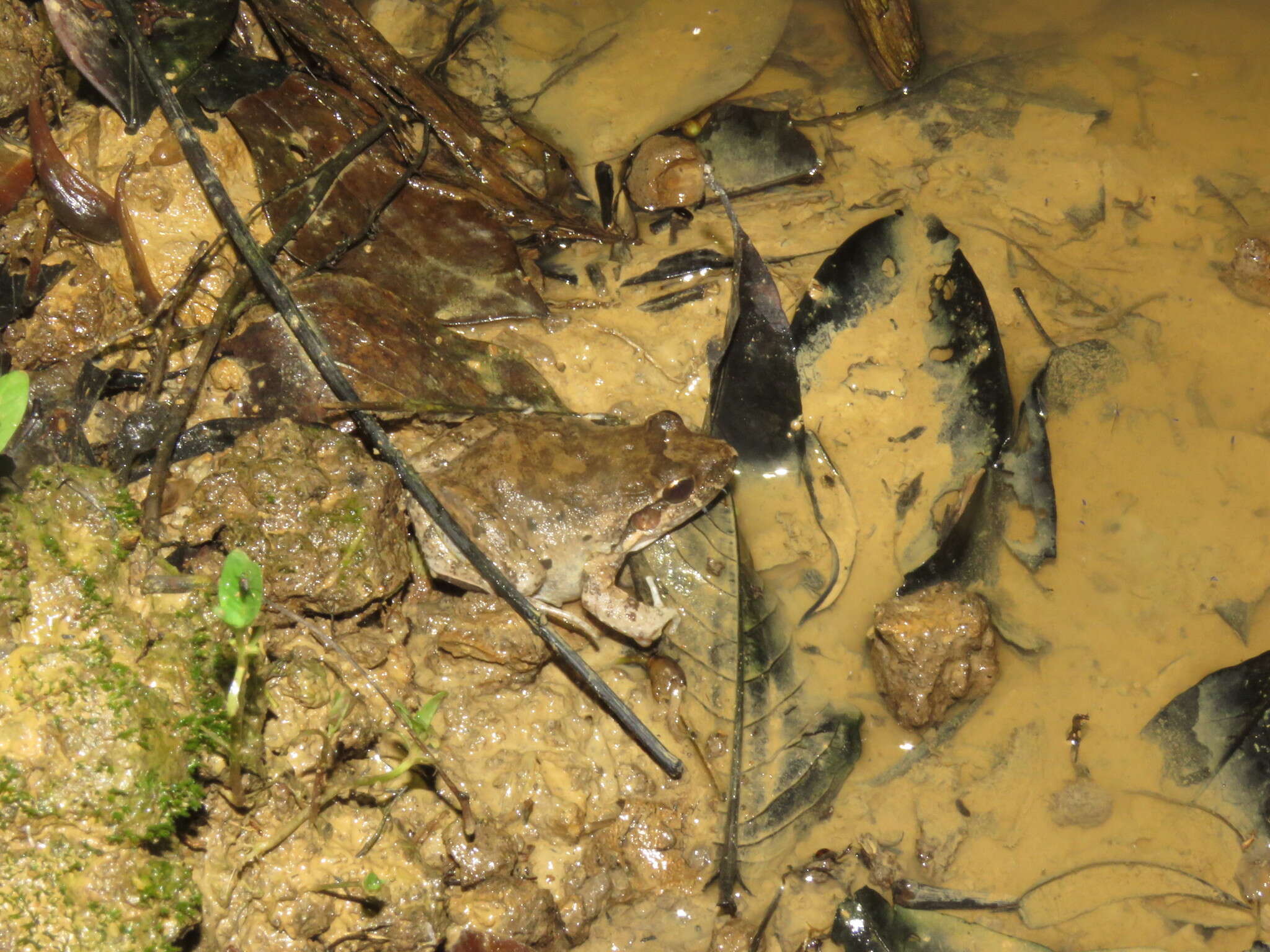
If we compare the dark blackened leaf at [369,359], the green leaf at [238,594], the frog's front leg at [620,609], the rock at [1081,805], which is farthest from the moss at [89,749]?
the rock at [1081,805]

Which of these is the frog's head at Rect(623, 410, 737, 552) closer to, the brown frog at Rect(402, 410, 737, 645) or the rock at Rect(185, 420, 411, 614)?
the brown frog at Rect(402, 410, 737, 645)

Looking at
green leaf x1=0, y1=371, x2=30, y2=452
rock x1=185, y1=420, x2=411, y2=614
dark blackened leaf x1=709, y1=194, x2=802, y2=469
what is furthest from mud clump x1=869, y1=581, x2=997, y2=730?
green leaf x1=0, y1=371, x2=30, y2=452

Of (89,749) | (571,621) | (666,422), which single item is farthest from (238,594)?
(666,422)

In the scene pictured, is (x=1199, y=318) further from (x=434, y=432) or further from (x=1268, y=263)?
(x=434, y=432)

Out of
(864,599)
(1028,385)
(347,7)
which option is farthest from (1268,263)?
(347,7)

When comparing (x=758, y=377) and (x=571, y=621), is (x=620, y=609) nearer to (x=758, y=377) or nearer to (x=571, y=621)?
(x=571, y=621)

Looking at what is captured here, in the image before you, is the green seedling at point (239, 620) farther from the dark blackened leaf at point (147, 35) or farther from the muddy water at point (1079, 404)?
the dark blackened leaf at point (147, 35)
